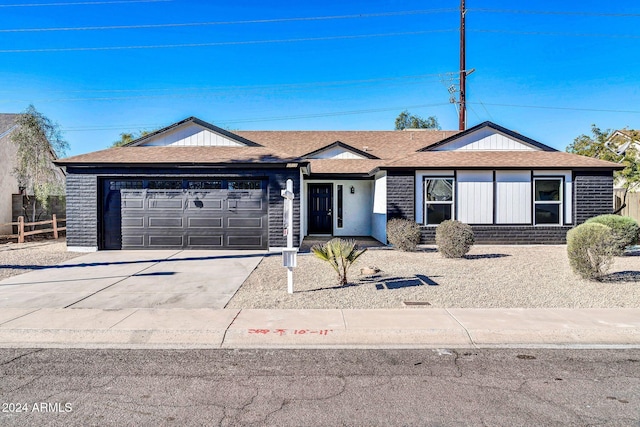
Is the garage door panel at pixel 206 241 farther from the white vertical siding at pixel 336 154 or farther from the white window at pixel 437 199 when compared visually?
the white window at pixel 437 199

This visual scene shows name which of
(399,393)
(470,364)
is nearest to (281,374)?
(399,393)

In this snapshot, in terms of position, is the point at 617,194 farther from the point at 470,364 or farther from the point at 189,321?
the point at 189,321

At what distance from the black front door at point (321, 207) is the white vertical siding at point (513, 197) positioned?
6985 millimetres

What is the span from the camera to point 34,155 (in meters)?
18.6

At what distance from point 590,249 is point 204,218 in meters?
10.9

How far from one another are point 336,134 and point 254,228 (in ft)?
Result: 34.2

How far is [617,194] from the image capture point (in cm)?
1917

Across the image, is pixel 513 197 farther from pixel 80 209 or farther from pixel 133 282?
pixel 80 209

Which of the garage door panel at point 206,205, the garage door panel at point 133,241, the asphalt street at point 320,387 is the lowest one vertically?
the asphalt street at point 320,387

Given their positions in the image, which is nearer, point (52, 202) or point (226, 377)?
point (226, 377)

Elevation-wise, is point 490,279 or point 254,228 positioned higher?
point 254,228

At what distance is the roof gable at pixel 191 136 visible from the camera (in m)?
15.0

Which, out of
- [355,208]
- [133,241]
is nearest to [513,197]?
[355,208]

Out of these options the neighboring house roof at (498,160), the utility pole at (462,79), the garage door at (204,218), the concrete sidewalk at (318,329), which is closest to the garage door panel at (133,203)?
the garage door at (204,218)
